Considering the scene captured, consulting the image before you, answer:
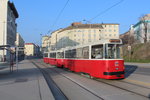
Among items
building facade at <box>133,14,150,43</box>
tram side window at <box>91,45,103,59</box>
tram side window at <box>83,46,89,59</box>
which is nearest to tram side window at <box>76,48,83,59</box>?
tram side window at <box>83,46,89,59</box>

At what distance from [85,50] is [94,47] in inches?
63.9

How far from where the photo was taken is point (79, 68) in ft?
57.0

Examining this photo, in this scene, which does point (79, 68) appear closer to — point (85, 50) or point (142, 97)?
point (85, 50)

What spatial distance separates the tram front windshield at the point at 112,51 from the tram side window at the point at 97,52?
451 mm

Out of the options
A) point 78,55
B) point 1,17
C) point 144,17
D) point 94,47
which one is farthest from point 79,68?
point 144,17

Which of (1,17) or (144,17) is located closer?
(1,17)

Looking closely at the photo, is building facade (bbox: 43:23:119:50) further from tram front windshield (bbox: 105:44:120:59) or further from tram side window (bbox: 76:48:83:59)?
tram front windshield (bbox: 105:44:120:59)

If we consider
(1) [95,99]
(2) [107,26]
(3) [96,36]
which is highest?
(2) [107,26]

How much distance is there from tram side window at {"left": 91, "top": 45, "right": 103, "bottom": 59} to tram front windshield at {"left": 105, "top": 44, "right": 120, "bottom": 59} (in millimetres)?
451

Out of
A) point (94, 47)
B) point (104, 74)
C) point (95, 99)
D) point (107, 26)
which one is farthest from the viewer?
point (107, 26)

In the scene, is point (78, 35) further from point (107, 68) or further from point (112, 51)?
point (107, 68)

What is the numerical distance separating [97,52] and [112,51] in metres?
1.08

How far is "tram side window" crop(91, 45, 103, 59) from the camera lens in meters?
13.3

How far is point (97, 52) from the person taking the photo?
539 inches
